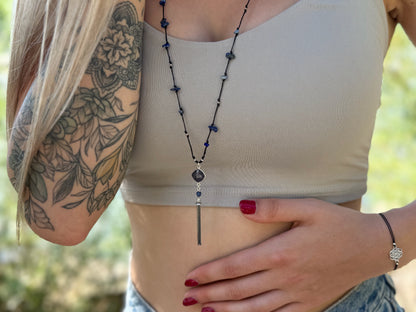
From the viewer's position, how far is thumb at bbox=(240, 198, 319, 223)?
52.6 inches

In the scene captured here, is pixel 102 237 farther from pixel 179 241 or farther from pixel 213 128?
pixel 213 128

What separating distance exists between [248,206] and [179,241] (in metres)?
0.22

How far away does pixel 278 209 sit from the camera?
4.39ft

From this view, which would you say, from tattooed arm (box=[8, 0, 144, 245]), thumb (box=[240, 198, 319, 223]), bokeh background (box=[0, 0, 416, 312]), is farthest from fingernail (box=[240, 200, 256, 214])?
bokeh background (box=[0, 0, 416, 312])

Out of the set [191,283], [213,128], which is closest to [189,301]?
[191,283]

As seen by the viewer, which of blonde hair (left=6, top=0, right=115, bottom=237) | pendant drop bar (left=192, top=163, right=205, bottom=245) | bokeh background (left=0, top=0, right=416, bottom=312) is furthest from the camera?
bokeh background (left=0, top=0, right=416, bottom=312)

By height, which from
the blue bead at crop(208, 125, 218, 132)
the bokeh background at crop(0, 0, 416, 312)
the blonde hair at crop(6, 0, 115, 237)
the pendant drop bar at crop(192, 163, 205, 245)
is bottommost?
the pendant drop bar at crop(192, 163, 205, 245)

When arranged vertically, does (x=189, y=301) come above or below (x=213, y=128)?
below

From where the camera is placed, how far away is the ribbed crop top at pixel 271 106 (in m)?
1.33

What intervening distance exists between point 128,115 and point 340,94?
0.53m

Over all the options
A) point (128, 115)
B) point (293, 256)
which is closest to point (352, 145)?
point (293, 256)

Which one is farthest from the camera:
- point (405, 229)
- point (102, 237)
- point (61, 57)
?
point (102, 237)

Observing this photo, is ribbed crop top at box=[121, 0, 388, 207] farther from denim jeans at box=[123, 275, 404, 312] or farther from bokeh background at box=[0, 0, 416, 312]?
bokeh background at box=[0, 0, 416, 312]

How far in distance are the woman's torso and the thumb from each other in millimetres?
46
